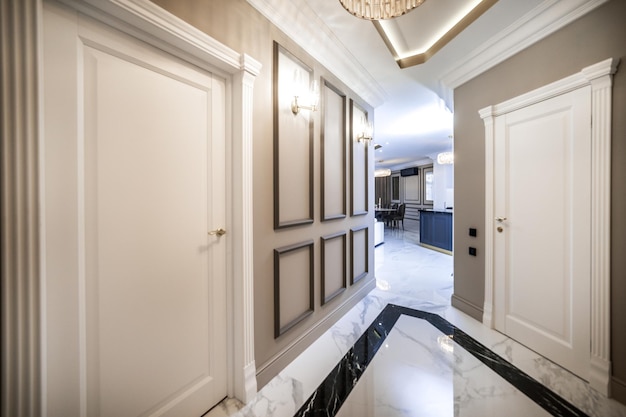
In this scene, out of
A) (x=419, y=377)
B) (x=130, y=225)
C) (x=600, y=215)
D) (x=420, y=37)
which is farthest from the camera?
(x=420, y=37)

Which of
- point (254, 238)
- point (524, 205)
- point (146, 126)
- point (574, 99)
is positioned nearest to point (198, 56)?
point (146, 126)

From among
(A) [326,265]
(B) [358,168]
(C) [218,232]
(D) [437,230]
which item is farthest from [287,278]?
(D) [437,230]

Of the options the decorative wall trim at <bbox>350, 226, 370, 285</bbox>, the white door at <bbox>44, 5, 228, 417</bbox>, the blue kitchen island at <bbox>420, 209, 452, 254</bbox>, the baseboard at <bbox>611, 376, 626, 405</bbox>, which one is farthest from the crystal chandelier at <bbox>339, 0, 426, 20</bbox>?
the blue kitchen island at <bbox>420, 209, 452, 254</bbox>

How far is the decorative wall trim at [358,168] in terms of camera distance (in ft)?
8.60

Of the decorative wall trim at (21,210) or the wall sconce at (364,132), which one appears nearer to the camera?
the decorative wall trim at (21,210)

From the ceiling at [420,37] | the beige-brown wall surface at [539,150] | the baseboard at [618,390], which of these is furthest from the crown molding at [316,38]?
the baseboard at [618,390]

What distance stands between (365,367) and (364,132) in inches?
91.1

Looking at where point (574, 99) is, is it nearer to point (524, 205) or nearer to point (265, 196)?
point (524, 205)

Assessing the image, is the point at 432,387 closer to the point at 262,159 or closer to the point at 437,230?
the point at 262,159

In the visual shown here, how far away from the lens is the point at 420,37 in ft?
7.23

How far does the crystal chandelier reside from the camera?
123 centimetres

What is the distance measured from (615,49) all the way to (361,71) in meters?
1.79

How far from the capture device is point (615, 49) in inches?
57.3

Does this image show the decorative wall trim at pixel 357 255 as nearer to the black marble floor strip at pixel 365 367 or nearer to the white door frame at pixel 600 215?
the black marble floor strip at pixel 365 367
